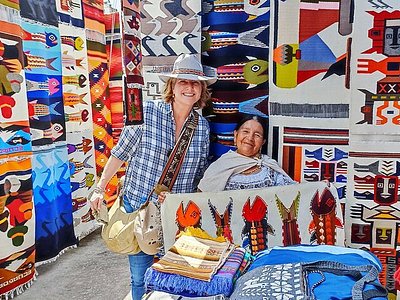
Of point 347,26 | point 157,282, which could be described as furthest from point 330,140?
point 157,282

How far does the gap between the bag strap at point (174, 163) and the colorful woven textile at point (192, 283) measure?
80 cm

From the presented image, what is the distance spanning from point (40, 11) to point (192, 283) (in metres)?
2.69

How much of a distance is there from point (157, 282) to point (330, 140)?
1397mm

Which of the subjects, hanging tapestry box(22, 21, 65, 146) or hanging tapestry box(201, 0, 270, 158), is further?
hanging tapestry box(22, 21, 65, 146)

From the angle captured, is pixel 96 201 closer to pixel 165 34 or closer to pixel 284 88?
pixel 165 34

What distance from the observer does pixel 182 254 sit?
1.58 meters

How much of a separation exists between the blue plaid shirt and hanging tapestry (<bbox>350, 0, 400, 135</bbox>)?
34.9 inches

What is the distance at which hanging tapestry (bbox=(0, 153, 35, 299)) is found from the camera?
266cm

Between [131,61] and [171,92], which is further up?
[131,61]

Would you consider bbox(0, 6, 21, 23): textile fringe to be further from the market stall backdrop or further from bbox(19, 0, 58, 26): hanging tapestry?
bbox(19, 0, 58, 26): hanging tapestry

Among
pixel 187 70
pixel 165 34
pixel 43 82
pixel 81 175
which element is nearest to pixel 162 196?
pixel 187 70

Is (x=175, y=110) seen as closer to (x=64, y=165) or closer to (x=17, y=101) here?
(x=17, y=101)

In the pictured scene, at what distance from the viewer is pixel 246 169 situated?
92.7 inches

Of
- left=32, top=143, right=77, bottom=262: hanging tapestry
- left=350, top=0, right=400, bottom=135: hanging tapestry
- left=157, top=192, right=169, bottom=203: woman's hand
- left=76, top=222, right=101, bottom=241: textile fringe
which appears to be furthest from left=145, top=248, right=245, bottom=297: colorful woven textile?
left=76, top=222, right=101, bottom=241: textile fringe
